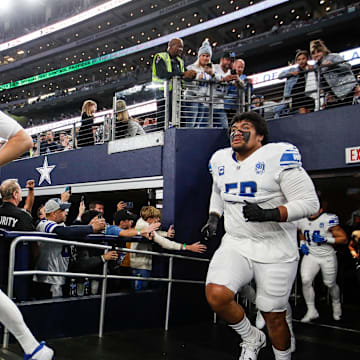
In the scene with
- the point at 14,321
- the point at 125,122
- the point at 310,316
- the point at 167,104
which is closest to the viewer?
the point at 14,321

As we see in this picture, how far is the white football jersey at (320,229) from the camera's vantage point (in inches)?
267

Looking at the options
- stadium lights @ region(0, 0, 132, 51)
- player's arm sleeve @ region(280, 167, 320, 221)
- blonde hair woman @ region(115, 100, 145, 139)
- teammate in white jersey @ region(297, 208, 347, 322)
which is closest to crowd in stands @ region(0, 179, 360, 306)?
teammate in white jersey @ region(297, 208, 347, 322)

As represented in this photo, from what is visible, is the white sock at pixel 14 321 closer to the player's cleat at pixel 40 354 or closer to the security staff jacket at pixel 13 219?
the player's cleat at pixel 40 354

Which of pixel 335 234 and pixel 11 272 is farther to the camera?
pixel 335 234

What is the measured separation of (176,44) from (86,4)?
3061cm

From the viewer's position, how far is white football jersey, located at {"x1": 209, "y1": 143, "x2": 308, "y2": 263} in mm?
3225

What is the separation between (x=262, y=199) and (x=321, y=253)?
399cm

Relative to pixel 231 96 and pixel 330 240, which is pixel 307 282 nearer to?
pixel 330 240

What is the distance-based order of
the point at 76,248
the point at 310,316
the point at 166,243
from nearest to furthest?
the point at 76,248 < the point at 166,243 < the point at 310,316

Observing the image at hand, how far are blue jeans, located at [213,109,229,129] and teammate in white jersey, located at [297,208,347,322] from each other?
2.03 metres

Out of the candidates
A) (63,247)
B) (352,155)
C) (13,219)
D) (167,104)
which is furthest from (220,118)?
(13,219)

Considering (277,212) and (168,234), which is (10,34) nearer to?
(168,234)

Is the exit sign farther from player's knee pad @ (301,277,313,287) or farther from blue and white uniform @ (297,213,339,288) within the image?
player's knee pad @ (301,277,313,287)

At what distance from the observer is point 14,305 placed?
2.49 metres
